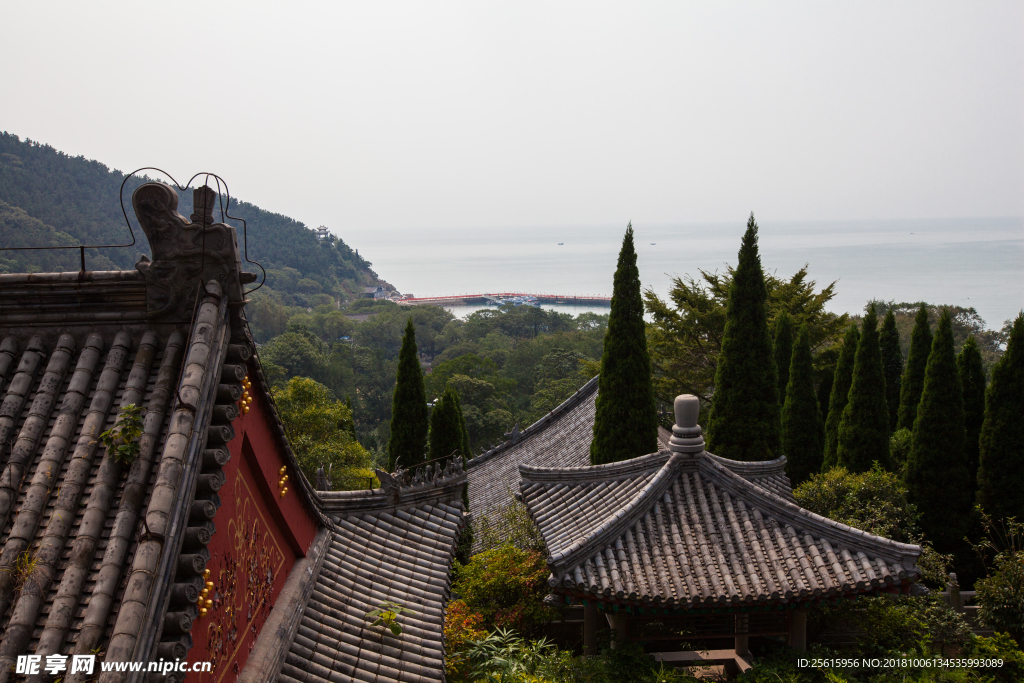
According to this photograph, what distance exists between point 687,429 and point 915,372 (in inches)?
561

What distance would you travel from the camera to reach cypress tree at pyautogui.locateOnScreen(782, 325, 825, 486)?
62.2 ft

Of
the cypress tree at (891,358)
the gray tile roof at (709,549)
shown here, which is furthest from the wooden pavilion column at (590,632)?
the cypress tree at (891,358)

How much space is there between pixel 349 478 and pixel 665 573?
16803mm

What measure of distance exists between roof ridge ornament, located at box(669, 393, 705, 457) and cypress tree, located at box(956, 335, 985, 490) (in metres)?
12.0

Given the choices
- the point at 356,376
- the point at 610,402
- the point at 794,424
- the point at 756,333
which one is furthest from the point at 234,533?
the point at 356,376

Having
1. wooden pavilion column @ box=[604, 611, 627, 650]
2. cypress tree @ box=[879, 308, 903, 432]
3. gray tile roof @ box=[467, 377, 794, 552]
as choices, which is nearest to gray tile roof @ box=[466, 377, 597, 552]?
gray tile roof @ box=[467, 377, 794, 552]

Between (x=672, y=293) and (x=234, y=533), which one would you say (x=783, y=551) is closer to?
(x=234, y=533)

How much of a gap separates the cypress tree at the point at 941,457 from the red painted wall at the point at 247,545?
15.1 m

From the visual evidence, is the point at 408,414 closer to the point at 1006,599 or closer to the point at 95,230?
the point at 1006,599

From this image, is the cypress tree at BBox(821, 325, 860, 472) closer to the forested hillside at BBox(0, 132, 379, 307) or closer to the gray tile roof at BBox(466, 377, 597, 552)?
the gray tile roof at BBox(466, 377, 597, 552)

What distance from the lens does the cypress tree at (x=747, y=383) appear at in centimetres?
1608

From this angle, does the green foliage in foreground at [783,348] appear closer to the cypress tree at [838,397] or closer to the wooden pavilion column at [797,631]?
the cypress tree at [838,397]

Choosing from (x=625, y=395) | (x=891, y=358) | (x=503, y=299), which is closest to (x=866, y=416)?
(x=891, y=358)

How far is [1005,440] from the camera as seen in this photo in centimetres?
1482
